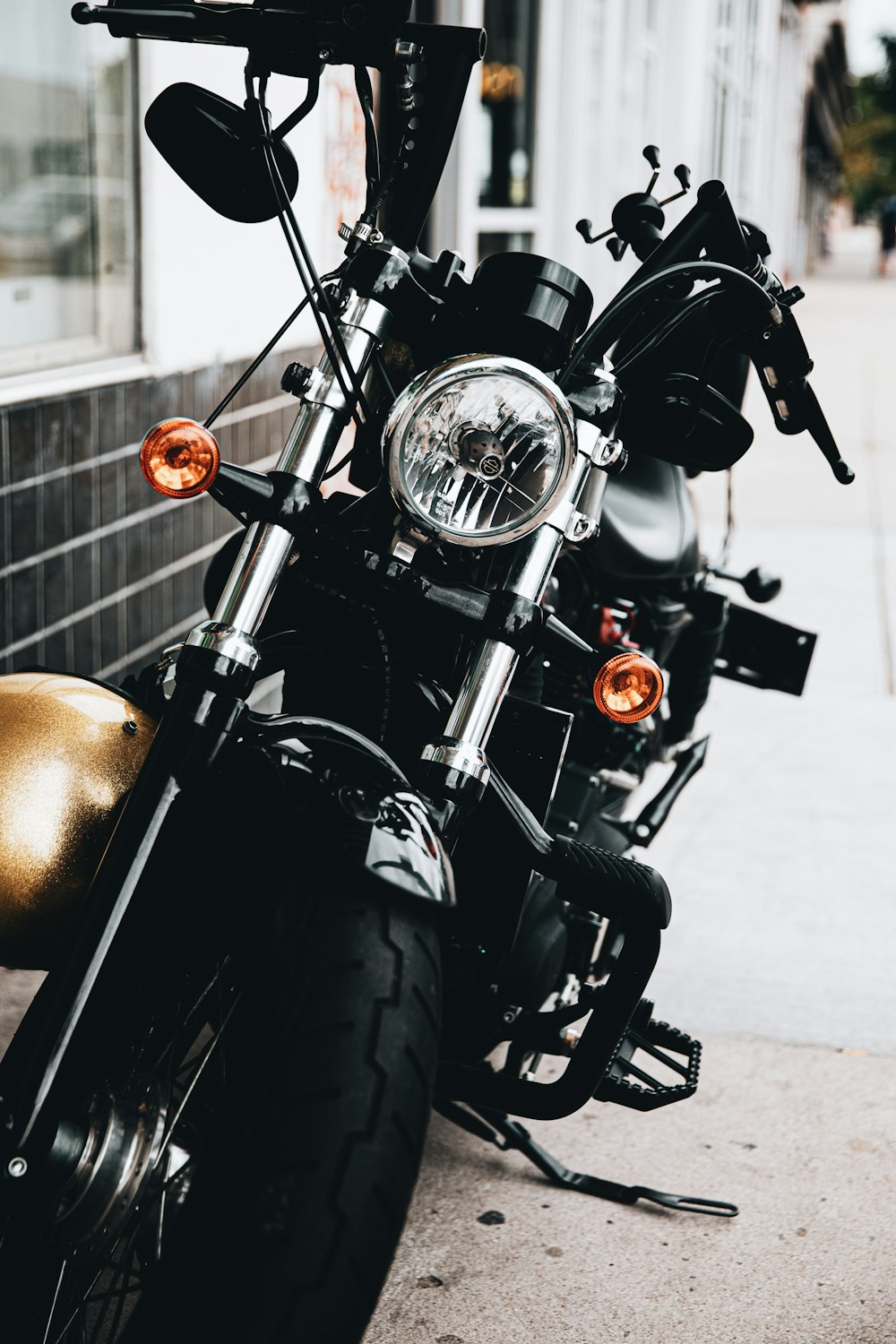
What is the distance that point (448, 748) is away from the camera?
1.68 metres

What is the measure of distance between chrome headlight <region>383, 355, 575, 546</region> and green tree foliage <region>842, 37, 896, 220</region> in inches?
2481

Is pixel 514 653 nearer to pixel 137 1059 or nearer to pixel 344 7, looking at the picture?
pixel 137 1059

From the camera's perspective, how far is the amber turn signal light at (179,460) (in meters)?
1.72

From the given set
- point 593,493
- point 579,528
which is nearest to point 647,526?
point 593,493

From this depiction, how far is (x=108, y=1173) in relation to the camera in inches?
58.4

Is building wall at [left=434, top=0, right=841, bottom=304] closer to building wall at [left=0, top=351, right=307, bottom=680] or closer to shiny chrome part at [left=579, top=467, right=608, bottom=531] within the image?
building wall at [left=0, top=351, right=307, bottom=680]

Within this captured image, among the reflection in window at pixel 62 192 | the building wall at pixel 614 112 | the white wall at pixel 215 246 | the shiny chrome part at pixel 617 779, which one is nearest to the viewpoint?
the shiny chrome part at pixel 617 779

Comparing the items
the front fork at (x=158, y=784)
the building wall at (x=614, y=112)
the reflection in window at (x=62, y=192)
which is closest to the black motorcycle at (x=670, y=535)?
the front fork at (x=158, y=784)

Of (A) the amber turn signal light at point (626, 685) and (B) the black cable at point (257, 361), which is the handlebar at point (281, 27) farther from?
(A) the amber turn signal light at point (626, 685)

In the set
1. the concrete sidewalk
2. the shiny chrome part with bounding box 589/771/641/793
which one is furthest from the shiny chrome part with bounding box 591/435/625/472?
the concrete sidewalk

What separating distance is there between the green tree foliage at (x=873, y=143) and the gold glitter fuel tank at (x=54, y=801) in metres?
62.9

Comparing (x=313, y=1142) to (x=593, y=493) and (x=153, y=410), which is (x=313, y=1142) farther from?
(x=153, y=410)

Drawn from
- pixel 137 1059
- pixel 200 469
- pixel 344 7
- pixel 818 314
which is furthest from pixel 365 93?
pixel 818 314

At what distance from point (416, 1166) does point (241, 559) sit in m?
0.70
